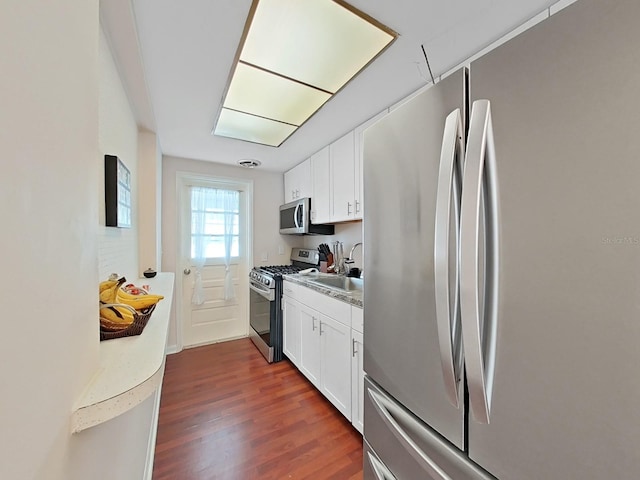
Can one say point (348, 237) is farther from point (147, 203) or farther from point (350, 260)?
point (147, 203)

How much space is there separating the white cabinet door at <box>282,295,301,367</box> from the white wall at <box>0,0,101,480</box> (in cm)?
193

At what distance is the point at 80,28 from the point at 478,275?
40.3 inches

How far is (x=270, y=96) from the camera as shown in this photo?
1709mm

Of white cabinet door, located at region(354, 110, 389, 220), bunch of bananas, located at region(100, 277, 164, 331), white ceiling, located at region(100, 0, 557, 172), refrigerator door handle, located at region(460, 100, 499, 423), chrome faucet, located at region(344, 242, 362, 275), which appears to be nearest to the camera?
refrigerator door handle, located at region(460, 100, 499, 423)

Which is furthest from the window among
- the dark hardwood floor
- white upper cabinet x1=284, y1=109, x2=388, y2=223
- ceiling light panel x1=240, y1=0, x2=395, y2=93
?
ceiling light panel x1=240, y1=0, x2=395, y2=93

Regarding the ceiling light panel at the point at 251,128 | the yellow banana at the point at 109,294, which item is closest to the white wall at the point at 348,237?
the ceiling light panel at the point at 251,128

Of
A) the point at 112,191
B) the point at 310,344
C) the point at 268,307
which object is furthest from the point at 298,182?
the point at 112,191

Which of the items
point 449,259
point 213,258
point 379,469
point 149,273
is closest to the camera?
point 449,259

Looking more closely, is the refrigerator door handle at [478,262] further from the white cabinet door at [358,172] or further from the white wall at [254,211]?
the white wall at [254,211]

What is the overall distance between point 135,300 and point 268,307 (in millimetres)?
1863

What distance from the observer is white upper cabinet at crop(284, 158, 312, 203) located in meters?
2.93

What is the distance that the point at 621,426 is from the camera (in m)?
0.45

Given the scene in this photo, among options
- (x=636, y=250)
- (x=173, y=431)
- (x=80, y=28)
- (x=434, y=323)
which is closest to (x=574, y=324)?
(x=636, y=250)

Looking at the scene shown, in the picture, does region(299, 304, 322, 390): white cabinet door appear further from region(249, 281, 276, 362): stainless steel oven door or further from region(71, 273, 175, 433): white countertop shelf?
region(71, 273, 175, 433): white countertop shelf
